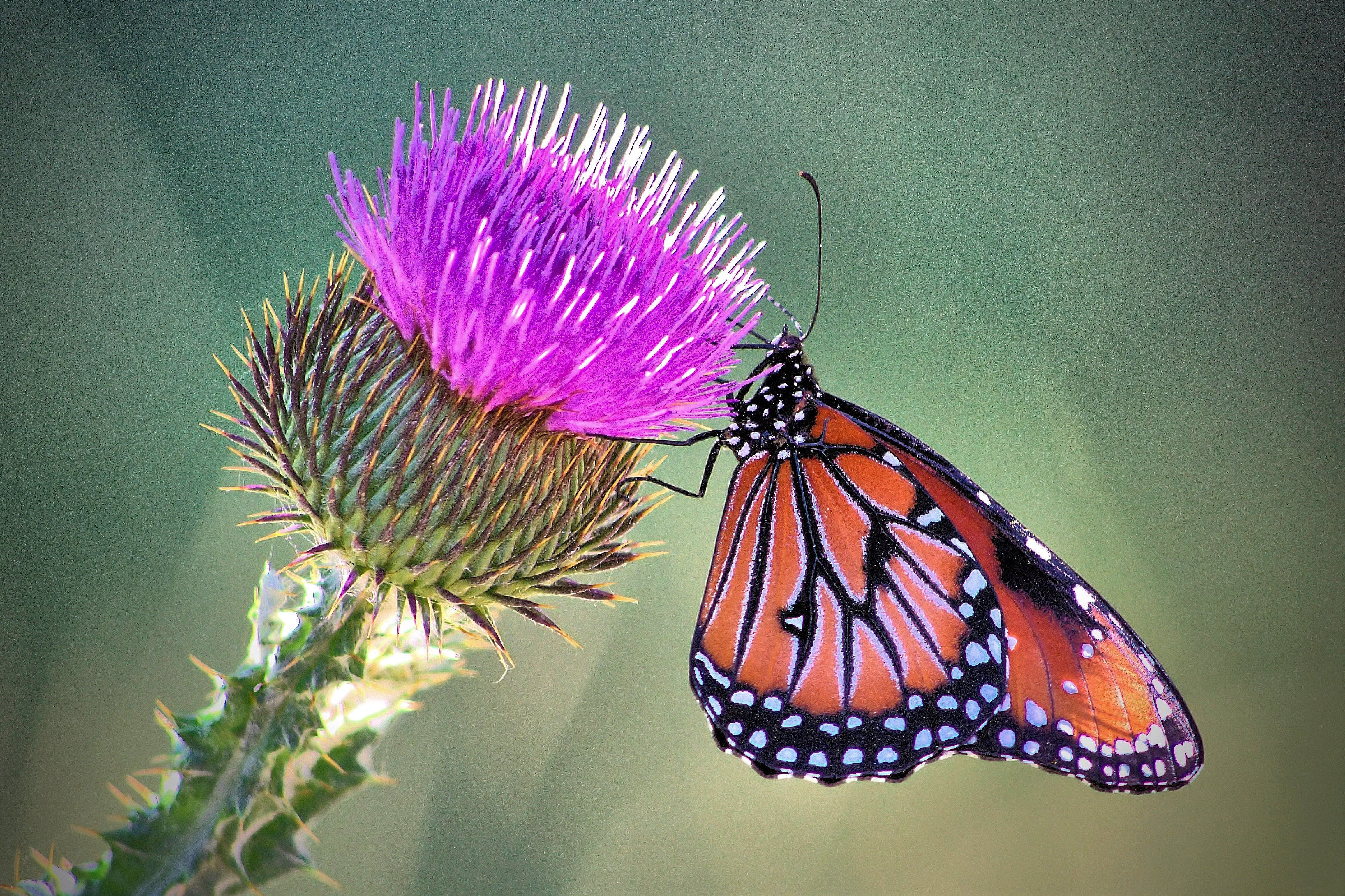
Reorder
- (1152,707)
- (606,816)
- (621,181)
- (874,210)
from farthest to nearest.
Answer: (874,210), (606,816), (1152,707), (621,181)

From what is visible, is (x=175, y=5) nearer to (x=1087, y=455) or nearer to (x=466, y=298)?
(x=466, y=298)

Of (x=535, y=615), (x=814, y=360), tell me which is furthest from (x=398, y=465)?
(x=814, y=360)

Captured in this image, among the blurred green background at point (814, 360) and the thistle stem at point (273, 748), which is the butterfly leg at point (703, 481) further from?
the blurred green background at point (814, 360)

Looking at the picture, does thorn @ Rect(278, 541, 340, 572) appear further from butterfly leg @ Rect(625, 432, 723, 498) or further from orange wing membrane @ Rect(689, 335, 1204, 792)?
orange wing membrane @ Rect(689, 335, 1204, 792)

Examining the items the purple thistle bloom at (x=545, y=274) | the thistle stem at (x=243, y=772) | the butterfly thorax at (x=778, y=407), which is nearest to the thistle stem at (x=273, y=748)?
the thistle stem at (x=243, y=772)

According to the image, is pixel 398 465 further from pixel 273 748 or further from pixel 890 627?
pixel 890 627

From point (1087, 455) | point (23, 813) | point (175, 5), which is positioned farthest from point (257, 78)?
point (1087, 455)

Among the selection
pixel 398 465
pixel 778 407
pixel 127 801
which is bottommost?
pixel 127 801

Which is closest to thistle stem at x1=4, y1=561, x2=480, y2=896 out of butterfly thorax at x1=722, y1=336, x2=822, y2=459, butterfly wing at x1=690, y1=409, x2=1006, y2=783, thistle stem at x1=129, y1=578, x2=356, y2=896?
thistle stem at x1=129, y1=578, x2=356, y2=896
